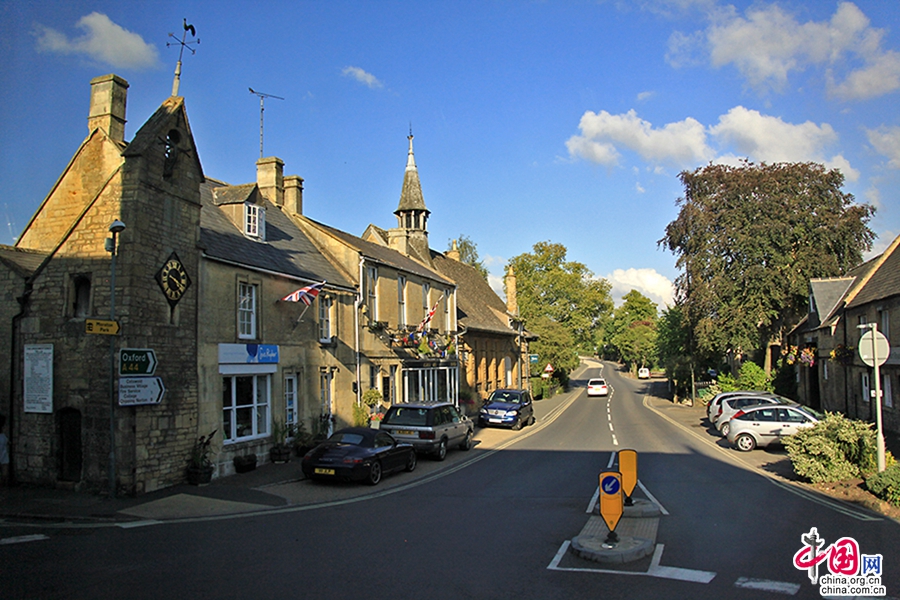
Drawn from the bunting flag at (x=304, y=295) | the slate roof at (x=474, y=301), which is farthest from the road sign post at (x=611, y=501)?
the slate roof at (x=474, y=301)

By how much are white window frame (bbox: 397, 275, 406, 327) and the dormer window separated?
321 inches

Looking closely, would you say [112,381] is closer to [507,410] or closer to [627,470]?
[627,470]

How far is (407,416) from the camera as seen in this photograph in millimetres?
19062

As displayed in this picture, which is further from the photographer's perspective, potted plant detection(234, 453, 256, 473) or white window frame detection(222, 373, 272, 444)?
white window frame detection(222, 373, 272, 444)

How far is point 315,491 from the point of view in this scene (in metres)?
14.3

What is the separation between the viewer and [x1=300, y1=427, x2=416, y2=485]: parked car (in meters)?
14.6

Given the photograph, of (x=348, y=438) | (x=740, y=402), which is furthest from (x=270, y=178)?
(x=740, y=402)

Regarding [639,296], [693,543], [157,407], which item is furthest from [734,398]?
[639,296]

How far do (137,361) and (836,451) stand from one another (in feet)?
50.1

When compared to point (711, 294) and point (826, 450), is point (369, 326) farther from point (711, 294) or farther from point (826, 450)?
point (711, 294)

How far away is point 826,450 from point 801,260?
2515cm

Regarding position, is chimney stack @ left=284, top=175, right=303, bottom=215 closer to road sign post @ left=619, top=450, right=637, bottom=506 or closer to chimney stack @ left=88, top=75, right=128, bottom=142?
chimney stack @ left=88, top=75, right=128, bottom=142

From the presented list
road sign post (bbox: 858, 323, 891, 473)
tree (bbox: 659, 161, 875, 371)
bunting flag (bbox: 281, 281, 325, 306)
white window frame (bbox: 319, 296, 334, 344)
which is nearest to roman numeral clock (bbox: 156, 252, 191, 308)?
bunting flag (bbox: 281, 281, 325, 306)

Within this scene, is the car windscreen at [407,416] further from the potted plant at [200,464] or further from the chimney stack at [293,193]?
the chimney stack at [293,193]
